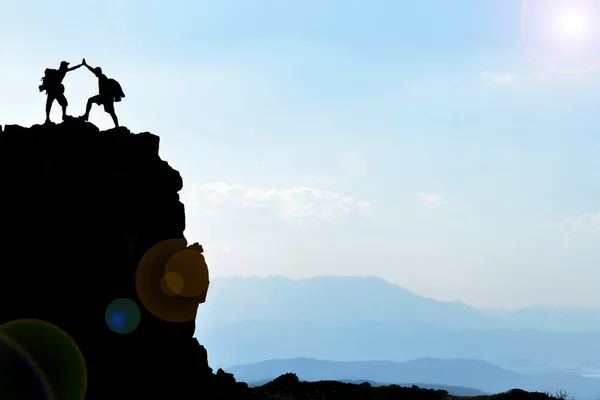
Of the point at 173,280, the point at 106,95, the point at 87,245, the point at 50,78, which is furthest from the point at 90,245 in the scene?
the point at 50,78

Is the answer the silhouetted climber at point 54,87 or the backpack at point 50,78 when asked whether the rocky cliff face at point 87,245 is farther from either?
the backpack at point 50,78

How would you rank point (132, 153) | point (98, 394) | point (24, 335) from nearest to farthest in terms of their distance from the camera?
point (24, 335) < point (98, 394) < point (132, 153)

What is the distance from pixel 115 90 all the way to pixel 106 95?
468 millimetres

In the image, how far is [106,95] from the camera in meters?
26.9

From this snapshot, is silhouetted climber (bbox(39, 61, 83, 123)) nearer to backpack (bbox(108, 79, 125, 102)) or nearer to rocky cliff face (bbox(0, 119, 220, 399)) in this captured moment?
backpack (bbox(108, 79, 125, 102))

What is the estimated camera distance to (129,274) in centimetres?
2300

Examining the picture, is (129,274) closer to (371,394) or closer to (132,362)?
(132,362)

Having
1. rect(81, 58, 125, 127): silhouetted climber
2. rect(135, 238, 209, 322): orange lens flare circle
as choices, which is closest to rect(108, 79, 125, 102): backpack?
rect(81, 58, 125, 127): silhouetted climber

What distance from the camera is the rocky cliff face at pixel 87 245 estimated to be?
21.7 meters

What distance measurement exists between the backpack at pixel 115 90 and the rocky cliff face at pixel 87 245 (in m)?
2.59

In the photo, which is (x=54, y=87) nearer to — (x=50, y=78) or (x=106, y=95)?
(x=50, y=78)

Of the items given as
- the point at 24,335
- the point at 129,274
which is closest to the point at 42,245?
the point at 129,274

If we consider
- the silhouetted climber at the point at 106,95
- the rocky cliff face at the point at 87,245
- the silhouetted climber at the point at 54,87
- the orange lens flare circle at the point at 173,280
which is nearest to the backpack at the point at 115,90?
the silhouetted climber at the point at 106,95

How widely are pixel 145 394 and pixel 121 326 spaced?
268 centimetres
